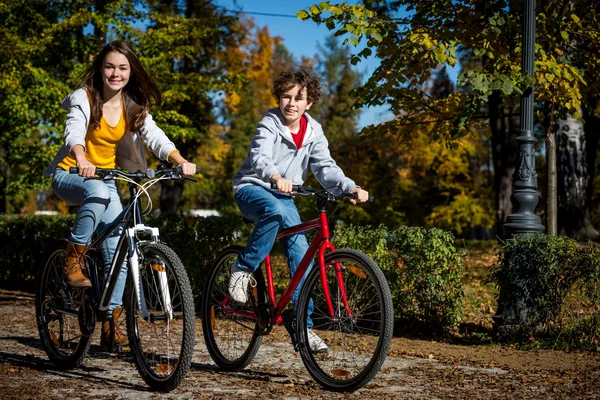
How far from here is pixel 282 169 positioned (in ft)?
16.8

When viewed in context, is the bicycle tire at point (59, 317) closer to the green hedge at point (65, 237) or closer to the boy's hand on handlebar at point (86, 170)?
the green hedge at point (65, 237)

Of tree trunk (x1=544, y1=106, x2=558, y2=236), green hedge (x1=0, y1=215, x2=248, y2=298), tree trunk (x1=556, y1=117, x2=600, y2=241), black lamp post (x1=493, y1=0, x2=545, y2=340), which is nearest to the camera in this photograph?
black lamp post (x1=493, y1=0, x2=545, y2=340)

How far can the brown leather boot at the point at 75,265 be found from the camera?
514 centimetres

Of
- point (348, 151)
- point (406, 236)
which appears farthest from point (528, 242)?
point (348, 151)

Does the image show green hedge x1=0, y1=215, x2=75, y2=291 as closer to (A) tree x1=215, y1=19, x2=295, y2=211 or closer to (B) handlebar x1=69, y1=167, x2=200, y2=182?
(B) handlebar x1=69, y1=167, x2=200, y2=182

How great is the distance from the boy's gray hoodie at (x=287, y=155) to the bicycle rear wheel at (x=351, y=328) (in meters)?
0.67

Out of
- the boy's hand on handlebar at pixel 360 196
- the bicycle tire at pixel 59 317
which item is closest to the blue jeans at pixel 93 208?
the bicycle tire at pixel 59 317

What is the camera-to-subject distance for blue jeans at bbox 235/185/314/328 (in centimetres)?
487

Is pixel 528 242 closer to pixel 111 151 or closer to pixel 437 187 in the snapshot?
pixel 111 151

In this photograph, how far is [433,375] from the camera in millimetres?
5238

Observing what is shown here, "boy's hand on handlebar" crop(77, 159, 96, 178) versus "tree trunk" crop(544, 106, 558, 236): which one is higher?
"tree trunk" crop(544, 106, 558, 236)

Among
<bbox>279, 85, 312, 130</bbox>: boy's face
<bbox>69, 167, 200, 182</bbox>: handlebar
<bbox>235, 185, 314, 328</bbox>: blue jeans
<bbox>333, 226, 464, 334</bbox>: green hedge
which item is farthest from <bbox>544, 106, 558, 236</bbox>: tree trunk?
<bbox>69, 167, 200, 182</bbox>: handlebar

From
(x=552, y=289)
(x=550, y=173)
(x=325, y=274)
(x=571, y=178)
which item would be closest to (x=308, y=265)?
(x=325, y=274)

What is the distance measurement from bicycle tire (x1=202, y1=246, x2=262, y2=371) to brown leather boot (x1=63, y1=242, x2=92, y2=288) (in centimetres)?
84
